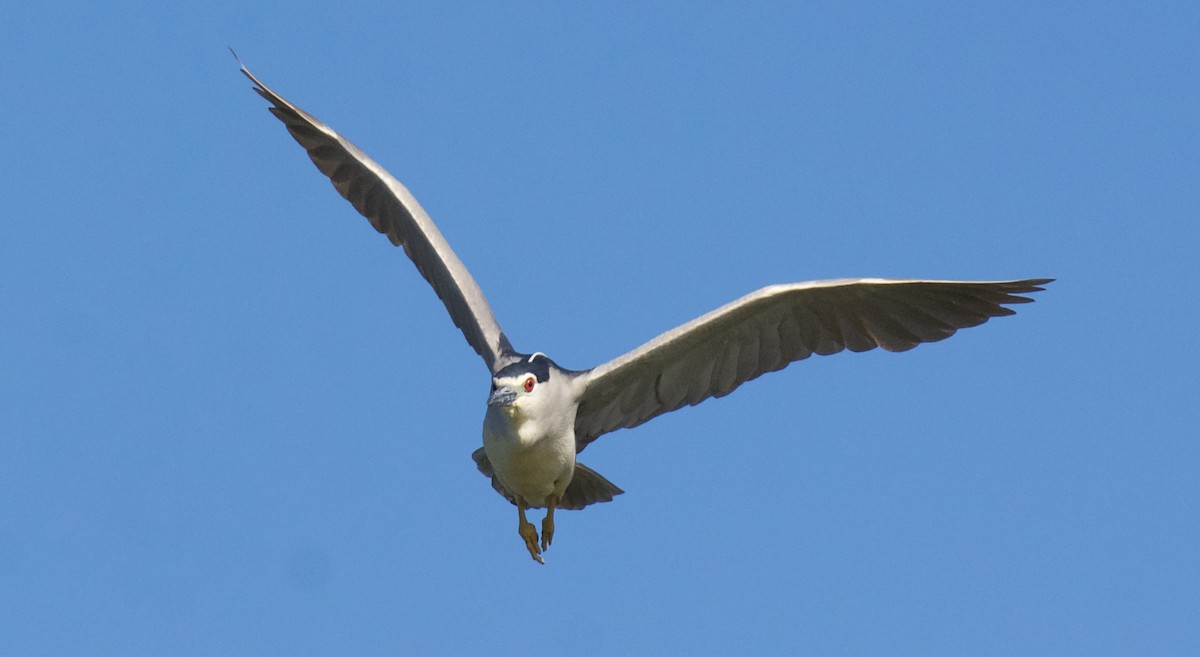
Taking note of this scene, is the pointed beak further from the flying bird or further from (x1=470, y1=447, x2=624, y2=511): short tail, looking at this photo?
(x1=470, y1=447, x2=624, y2=511): short tail

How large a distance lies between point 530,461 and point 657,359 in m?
1.15

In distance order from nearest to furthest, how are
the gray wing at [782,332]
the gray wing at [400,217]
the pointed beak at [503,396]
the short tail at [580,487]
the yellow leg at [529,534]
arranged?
the pointed beak at [503,396], the gray wing at [782,332], the yellow leg at [529,534], the gray wing at [400,217], the short tail at [580,487]

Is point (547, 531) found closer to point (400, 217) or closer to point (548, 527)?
point (548, 527)

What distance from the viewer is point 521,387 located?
10.7 metres

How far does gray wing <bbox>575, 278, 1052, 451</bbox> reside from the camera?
11.1 metres

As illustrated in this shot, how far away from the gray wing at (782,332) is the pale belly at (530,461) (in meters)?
0.50

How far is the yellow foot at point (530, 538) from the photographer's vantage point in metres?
11.5

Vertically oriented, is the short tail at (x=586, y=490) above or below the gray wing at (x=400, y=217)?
below

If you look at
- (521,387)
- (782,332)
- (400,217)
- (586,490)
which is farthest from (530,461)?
(400,217)

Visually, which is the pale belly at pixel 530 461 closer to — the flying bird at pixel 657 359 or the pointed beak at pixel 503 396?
the flying bird at pixel 657 359

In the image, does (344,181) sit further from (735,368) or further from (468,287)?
(735,368)

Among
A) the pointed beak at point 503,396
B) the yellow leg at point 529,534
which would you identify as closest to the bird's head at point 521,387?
the pointed beak at point 503,396

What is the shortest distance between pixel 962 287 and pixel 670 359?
2.04 metres

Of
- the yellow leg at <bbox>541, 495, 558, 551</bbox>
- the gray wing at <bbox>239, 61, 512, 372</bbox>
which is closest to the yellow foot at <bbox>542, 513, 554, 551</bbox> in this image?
the yellow leg at <bbox>541, 495, 558, 551</bbox>
